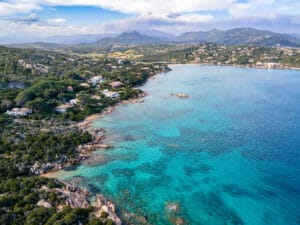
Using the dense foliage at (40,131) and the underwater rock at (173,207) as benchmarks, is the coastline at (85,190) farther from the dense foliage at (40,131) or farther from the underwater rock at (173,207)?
the underwater rock at (173,207)

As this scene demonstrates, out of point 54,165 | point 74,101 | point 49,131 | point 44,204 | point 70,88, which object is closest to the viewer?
point 44,204

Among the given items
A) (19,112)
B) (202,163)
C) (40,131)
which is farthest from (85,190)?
(19,112)

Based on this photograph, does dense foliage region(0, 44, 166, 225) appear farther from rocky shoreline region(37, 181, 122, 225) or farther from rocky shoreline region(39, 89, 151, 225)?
rocky shoreline region(39, 89, 151, 225)

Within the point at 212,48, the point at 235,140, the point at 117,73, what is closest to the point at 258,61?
the point at 212,48

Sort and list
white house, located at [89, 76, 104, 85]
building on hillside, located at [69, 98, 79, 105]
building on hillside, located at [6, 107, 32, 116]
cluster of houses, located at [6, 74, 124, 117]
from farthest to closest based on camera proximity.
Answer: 1. white house, located at [89, 76, 104, 85]
2. building on hillside, located at [69, 98, 79, 105]
3. cluster of houses, located at [6, 74, 124, 117]
4. building on hillside, located at [6, 107, 32, 116]

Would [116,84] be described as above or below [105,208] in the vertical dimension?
above

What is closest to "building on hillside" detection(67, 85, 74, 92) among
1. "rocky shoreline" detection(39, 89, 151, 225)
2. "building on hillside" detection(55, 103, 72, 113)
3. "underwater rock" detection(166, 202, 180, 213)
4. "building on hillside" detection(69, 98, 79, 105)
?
"building on hillside" detection(69, 98, 79, 105)

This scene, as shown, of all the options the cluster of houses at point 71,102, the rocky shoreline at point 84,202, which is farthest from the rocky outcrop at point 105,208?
the cluster of houses at point 71,102

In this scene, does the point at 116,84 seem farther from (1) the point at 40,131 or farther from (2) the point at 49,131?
(1) the point at 40,131
